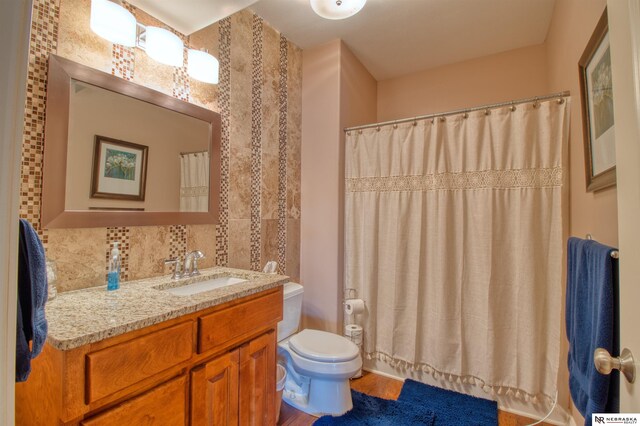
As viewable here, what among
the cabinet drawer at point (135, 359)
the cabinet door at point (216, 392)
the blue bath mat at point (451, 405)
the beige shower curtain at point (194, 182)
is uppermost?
the beige shower curtain at point (194, 182)

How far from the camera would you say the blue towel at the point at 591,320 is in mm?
835

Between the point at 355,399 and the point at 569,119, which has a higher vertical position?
the point at 569,119

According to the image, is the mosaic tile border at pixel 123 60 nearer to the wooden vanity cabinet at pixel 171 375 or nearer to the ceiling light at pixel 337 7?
the ceiling light at pixel 337 7

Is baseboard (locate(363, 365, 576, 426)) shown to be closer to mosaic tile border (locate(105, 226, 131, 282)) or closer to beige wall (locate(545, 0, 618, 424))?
beige wall (locate(545, 0, 618, 424))

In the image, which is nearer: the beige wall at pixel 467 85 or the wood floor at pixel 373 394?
the wood floor at pixel 373 394

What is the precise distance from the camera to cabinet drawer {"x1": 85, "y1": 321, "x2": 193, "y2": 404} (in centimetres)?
82

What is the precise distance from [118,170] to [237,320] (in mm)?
872

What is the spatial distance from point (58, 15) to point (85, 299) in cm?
111

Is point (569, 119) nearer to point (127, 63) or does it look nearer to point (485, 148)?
point (485, 148)

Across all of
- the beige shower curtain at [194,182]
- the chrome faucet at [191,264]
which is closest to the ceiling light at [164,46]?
the beige shower curtain at [194,182]

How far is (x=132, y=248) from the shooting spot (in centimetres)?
140

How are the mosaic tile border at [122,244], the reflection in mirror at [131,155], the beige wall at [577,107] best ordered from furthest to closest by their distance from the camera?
the mosaic tile border at [122,244], the reflection in mirror at [131,155], the beige wall at [577,107]

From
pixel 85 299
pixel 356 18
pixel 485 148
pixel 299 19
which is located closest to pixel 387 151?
pixel 485 148

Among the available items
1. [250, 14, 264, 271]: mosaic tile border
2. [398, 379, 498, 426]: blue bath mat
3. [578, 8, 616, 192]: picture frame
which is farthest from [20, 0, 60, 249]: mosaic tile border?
[398, 379, 498, 426]: blue bath mat
